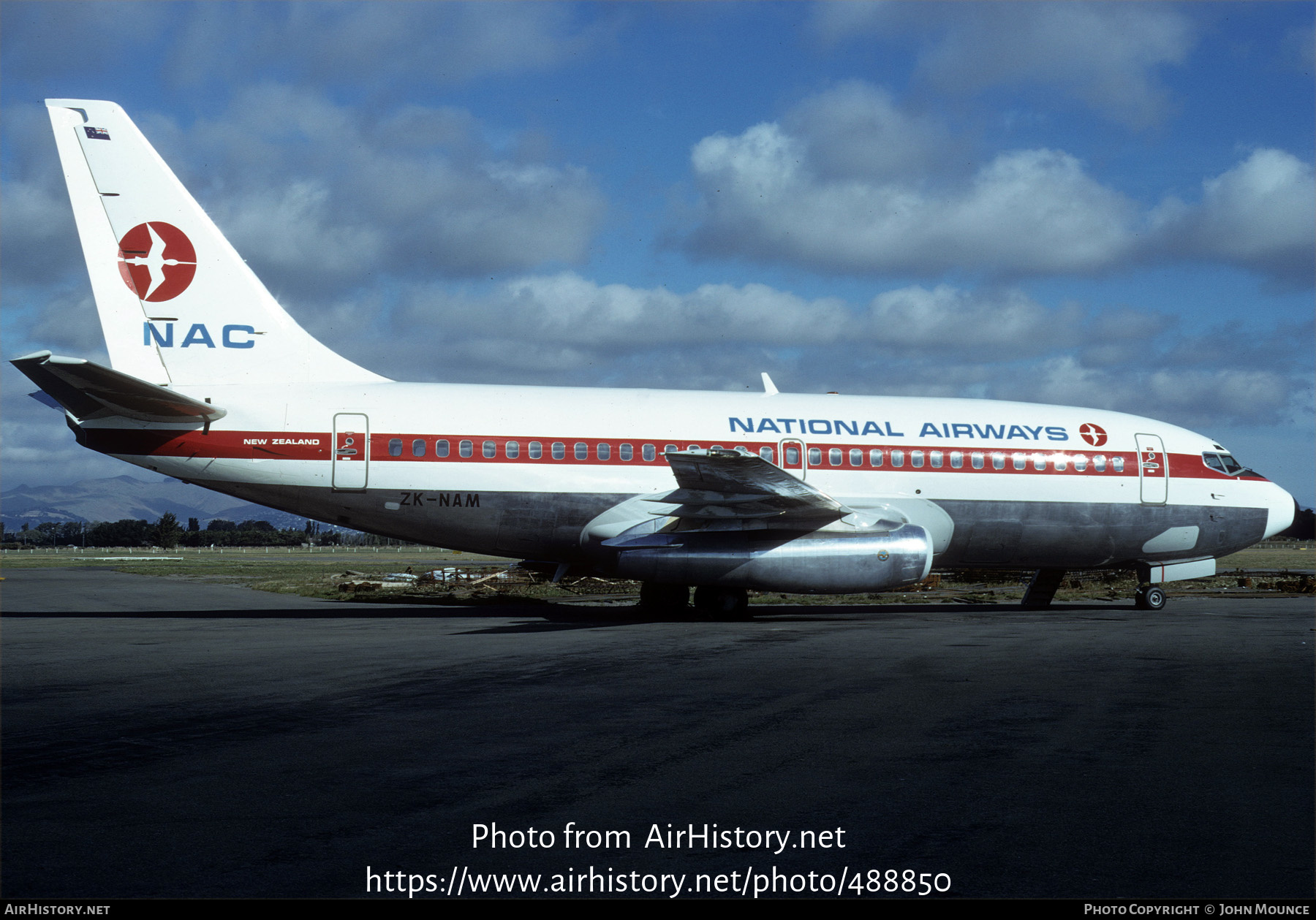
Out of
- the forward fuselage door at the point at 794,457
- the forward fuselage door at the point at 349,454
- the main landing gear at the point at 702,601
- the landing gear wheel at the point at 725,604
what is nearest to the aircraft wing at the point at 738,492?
the forward fuselage door at the point at 794,457

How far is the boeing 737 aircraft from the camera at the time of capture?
18.7 m

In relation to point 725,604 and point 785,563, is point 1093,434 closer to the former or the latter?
point 785,563

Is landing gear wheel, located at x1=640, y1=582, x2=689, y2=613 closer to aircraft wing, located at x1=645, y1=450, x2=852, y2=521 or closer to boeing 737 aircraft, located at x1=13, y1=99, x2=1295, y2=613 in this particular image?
boeing 737 aircraft, located at x1=13, y1=99, x2=1295, y2=613

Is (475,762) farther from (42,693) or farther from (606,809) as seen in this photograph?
(42,693)

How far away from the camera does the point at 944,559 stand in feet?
71.3

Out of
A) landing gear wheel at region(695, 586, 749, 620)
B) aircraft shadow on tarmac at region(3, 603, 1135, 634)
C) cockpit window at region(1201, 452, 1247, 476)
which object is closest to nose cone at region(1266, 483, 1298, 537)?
cockpit window at region(1201, 452, 1247, 476)

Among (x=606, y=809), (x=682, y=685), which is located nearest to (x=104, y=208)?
(x=682, y=685)

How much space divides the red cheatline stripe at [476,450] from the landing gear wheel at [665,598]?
116 inches

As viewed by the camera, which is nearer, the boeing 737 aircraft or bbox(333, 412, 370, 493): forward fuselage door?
the boeing 737 aircraft

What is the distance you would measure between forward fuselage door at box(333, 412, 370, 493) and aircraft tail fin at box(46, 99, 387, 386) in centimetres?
144

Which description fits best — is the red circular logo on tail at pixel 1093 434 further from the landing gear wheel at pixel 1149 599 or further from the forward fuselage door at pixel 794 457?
the forward fuselage door at pixel 794 457

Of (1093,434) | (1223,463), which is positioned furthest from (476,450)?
(1223,463)

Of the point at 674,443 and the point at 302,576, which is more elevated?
the point at 674,443

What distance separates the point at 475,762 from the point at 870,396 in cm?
1663
